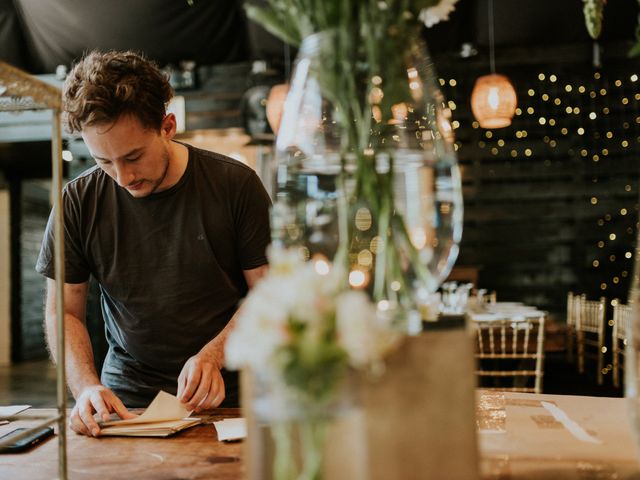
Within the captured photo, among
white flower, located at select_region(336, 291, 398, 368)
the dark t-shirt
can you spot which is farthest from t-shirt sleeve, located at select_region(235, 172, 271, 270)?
white flower, located at select_region(336, 291, 398, 368)

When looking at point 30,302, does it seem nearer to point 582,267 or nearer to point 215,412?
point 582,267

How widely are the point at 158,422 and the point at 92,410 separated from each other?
6.6 inches

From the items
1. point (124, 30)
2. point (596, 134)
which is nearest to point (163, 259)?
point (124, 30)

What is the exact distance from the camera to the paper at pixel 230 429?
4.30 ft

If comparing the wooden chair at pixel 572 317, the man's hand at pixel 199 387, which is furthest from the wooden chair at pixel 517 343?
the man's hand at pixel 199 387

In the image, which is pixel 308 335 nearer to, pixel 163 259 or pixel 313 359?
pixel 313 359

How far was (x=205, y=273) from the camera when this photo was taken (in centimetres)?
209

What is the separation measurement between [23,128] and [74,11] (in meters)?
3.19

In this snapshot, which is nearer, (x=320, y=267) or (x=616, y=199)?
(x=320, y=267)

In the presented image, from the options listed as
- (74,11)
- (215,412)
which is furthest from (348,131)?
(74,11)

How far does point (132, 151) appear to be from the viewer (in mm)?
1872

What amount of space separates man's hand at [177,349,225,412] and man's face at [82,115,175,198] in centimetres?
60

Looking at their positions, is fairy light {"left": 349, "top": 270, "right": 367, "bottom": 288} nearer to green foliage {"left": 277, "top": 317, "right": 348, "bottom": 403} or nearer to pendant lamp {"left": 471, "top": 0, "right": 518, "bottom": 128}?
green foliage {"left": 277, "top": 317, "right": 348, "bottom": 403}

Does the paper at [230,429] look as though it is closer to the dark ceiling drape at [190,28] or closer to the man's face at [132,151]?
the man's face at [132,151]
